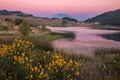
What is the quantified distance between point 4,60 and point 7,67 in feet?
1.03

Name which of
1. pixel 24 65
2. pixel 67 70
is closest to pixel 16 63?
pixel 24 65

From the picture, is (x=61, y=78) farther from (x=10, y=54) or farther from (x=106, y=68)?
(x=106, y=68)

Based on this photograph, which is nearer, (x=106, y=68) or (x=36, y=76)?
(x=36, y=76)

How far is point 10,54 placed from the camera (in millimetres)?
7703

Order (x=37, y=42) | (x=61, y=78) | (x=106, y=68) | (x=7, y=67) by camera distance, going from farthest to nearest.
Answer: (x=37, y=42)
(x=106, y=68)
(x=7, y=67)
(x=61, y=78)

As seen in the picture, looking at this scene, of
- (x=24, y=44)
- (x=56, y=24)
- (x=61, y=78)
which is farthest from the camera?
(x=56, y=24)

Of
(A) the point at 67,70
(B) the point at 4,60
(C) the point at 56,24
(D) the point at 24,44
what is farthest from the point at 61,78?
(C) the point at 56,24

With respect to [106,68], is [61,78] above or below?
above

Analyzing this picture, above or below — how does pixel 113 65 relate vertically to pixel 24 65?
below

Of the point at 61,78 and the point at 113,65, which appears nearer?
the point at 61,78

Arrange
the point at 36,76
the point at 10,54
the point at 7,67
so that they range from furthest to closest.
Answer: the point at 10,54 < the point at 7,67 < the point at 36,76

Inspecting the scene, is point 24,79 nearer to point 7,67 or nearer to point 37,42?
point 7,67

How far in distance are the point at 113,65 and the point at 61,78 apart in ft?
15.4

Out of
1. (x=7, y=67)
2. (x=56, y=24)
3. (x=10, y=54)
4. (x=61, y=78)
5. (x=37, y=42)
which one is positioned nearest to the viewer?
(x=61, y=78)
